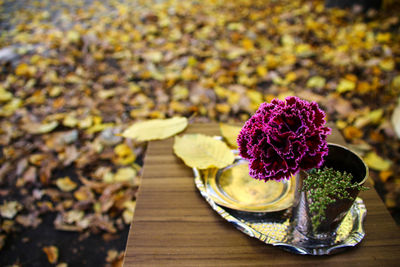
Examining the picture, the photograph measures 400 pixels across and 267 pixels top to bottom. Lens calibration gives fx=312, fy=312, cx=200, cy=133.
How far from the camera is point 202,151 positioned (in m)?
0.97

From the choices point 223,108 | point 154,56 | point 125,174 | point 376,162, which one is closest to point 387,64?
point 376,162

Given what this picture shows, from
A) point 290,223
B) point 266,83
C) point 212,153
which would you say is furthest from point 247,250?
point 266,83

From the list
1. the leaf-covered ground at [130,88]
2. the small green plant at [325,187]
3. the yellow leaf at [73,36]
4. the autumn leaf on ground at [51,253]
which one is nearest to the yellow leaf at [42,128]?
the leaf-covered ground at [130,88]

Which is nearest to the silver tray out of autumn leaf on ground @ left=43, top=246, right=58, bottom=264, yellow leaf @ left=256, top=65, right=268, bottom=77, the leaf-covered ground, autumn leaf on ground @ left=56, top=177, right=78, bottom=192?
the leaf-covered ground

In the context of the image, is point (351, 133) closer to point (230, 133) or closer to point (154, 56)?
point (230, 133)

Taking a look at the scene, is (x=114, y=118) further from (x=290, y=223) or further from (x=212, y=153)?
(x=290, y=223)

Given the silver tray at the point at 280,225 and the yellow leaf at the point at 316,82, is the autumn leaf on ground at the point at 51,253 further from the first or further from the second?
the yellow leaf at the point at 316,82

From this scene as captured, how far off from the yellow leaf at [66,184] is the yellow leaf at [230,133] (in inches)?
35.7

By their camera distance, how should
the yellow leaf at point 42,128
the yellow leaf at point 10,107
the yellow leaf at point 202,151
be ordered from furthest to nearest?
1. the yellow leaf at point 10,107
2. the yellow leaf at point 42,128
3. the yellow leaf at point 202,151

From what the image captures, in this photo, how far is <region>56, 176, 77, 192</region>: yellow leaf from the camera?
5.14 ft

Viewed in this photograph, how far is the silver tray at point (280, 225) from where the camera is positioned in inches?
28.5

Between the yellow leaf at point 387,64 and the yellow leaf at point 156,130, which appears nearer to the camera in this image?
the yellow leaf at point 156,130

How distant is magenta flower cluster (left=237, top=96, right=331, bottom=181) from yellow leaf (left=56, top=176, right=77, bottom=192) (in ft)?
3.99

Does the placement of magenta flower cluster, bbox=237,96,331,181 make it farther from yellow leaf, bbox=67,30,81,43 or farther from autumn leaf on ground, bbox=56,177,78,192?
yellow leaf, bbox=67,30,81,43
